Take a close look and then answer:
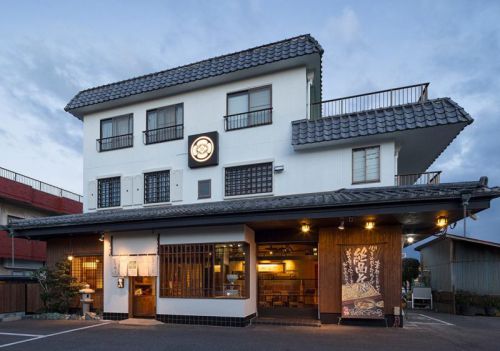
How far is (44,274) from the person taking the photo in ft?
49.0

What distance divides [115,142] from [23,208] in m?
12.1

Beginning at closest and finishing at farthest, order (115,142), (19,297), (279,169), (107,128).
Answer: (279,169) < (19,297) < (115,142) < (107,128)

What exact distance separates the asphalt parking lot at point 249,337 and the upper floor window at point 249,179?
191 inches

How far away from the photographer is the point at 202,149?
15.0 m

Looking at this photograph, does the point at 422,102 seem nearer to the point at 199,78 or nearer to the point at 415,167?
the point at 415,167

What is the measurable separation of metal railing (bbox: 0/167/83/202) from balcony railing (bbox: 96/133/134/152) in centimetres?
989

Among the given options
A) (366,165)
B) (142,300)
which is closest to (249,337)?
(142,300)

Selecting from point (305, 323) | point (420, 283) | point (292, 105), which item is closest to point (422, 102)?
point (292, 105)

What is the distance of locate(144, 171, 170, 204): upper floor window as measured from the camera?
1569 centimetres

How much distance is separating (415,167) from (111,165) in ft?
44.7

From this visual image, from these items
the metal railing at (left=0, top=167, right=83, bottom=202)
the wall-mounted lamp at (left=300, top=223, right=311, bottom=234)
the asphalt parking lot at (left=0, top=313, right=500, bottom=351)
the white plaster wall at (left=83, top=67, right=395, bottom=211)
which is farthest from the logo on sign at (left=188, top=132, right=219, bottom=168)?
the metal railing at (left=0, top=167, right=83, bottom=202)

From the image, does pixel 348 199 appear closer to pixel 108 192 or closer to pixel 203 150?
pixel 203 150

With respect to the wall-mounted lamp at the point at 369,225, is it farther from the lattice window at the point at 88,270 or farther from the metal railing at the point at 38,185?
the metal railing at the point at 38,185

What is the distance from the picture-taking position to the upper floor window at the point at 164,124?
15.8 metres
